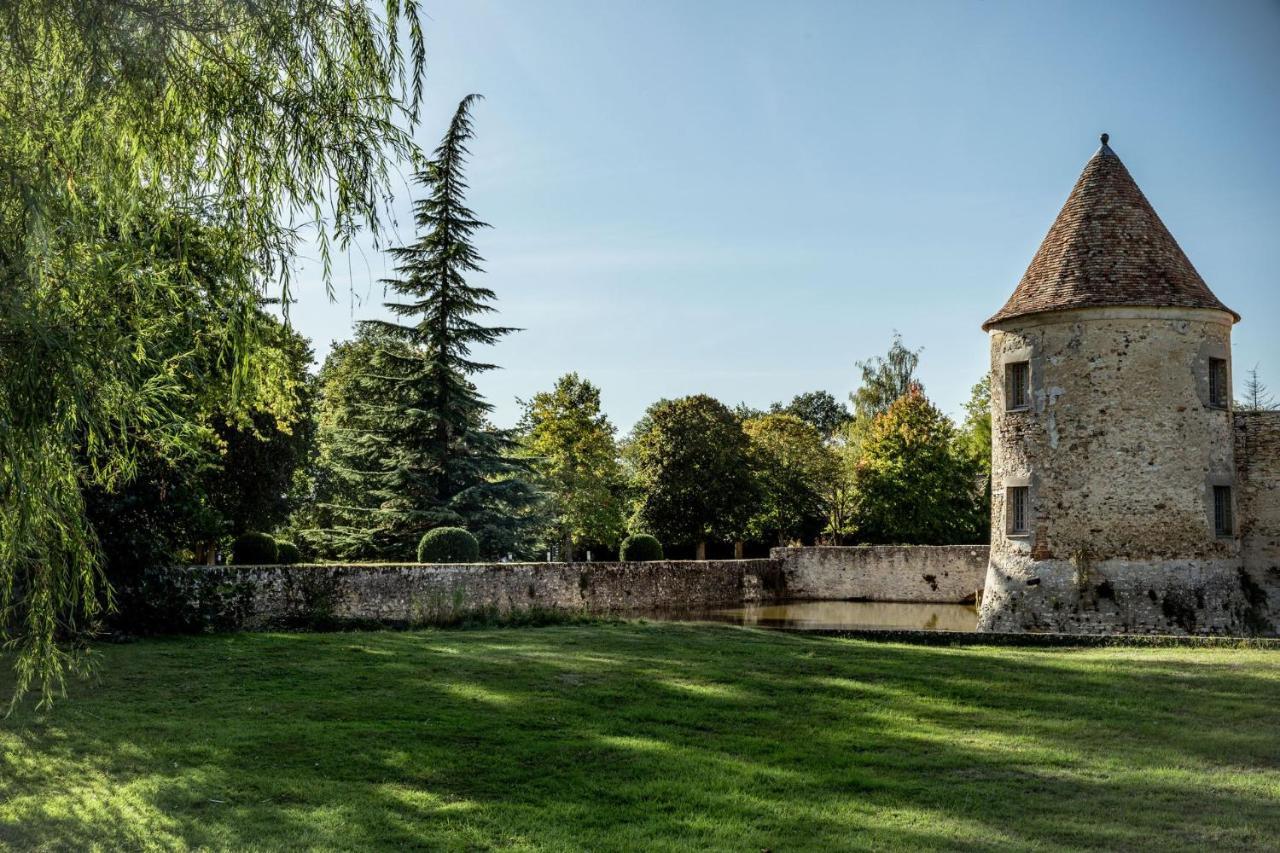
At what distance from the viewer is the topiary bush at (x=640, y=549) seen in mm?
Result: 32812

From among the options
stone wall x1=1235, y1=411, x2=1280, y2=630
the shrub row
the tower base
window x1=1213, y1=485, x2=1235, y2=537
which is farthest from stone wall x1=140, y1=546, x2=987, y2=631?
window x1=1213, y1=485, x2=1235, y2=537

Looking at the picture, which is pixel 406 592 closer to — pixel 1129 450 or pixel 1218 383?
pixel 1129 450

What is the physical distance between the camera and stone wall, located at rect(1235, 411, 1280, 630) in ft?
67.5

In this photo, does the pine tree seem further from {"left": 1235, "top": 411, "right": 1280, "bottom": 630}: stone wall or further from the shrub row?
{"left": 1235, "top": 411, "right": 1280, "bottom": 630}: stone wall

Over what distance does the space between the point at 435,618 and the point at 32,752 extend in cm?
1046

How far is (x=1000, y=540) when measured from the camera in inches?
859

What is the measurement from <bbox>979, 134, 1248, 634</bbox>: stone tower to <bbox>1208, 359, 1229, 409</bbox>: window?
0.03m

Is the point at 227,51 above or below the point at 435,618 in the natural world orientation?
above

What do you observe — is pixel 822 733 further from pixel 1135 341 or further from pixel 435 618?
pixel 1135 341

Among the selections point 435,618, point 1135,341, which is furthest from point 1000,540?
point 435,618

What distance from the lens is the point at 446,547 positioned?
26547 mm

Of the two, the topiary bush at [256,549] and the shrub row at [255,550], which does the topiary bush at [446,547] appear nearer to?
the shrub row at [255,550]

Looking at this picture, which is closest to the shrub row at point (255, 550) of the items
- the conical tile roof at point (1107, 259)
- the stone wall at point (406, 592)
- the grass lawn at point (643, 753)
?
the stone wall at point (406, 592)

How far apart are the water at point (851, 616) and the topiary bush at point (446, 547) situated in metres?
5.65
